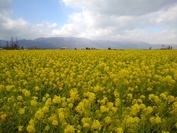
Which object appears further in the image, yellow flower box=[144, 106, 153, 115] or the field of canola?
yellow flower box=[144, 106, 153, 115]

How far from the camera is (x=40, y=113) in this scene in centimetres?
375

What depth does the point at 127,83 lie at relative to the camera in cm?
621

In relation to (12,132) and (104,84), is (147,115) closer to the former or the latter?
(12,132)

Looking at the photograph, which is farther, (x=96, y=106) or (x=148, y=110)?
(x=96, y=106)

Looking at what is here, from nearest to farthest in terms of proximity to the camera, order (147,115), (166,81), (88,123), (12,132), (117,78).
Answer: (88,123) < (147,115) < (12,132) < (166,81) < (117,78)

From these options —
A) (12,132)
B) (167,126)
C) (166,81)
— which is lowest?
(12,132)

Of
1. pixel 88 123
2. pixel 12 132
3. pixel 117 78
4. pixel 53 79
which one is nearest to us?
pixel 88 123

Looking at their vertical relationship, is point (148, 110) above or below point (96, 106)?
above

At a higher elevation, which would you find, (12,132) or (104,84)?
(104,84)

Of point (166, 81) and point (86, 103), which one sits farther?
point (166, 81)

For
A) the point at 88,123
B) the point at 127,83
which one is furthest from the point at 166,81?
the point at 88,123

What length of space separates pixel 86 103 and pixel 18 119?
1208 mm

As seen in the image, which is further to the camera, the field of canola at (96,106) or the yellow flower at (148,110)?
the yellow flower at (148,110)

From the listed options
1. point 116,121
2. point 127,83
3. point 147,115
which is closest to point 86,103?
point 116,121
